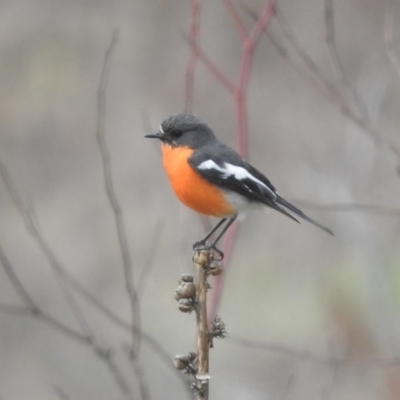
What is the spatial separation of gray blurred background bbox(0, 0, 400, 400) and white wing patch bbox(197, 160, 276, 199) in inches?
85.3

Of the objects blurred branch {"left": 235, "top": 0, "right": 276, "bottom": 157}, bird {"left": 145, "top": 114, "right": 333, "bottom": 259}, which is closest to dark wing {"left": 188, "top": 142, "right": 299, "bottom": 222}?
bird {"left": 145, "top": 114, "right": 333, "bottom": 259}

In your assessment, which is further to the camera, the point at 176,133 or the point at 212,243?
the point at 176,133

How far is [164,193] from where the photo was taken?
8422 millimetres

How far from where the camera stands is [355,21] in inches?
341

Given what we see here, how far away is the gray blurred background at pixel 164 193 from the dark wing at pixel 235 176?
2142 mm

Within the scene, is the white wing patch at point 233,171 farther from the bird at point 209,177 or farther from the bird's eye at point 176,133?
the bird's eye at point 176,133

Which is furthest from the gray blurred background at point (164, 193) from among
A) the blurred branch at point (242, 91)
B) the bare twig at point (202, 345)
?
the bare twig at point (202, 345)

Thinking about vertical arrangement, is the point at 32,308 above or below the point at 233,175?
below

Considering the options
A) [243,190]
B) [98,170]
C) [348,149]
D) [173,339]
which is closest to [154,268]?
[173,339]

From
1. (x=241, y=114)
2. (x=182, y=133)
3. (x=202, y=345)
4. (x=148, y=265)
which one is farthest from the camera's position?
(x=148, y=265)

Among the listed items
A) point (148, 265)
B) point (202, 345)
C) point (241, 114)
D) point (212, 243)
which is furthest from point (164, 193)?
point (202, 345)

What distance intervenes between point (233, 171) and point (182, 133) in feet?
1.00

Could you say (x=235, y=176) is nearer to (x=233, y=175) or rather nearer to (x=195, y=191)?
(x=233, y=175)

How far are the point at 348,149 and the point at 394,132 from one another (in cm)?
256
